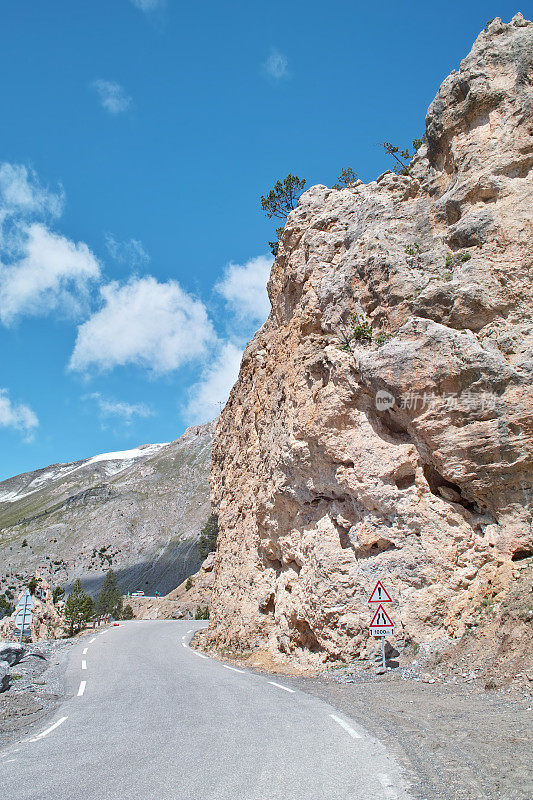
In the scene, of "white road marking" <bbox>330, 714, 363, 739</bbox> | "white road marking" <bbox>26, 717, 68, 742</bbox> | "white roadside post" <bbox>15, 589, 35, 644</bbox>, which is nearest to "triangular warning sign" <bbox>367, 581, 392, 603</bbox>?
"white road marking" <bbox>330, 714, 363, 739</bbox>

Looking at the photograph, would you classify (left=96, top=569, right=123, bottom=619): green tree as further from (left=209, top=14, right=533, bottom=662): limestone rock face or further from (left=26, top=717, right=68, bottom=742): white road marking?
(left=26, top=717, right=68, bottom=742): white road marking

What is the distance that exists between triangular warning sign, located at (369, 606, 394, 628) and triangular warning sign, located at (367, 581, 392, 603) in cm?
19

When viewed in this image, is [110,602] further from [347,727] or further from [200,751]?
[200,751]

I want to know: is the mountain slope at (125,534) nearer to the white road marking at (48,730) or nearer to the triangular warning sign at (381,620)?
the triangular warning sign at (381,620)

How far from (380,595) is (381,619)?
21.0 inches

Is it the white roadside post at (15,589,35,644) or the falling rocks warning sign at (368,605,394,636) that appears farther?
the white roadside post at (15,589,35,644)

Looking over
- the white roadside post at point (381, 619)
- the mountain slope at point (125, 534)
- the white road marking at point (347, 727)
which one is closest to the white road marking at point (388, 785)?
the white road marking at point (347, 727)

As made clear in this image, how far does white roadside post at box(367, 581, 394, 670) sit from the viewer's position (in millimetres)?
12179

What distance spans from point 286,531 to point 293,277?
32.1ft

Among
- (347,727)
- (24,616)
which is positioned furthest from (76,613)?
(347,727)

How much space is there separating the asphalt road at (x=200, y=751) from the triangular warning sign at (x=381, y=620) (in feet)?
8.05

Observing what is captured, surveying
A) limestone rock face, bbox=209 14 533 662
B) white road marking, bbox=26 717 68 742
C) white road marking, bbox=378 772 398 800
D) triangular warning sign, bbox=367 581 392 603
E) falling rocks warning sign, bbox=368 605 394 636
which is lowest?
white road marking, bbox=26 717 68 742

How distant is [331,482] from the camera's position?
16.1 meters

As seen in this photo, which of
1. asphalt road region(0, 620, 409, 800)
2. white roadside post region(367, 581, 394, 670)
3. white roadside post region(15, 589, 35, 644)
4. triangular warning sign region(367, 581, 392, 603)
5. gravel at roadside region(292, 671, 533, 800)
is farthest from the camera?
white roadside post region(15, 589, 35, 644)
